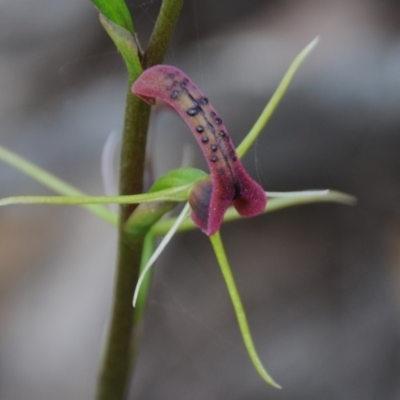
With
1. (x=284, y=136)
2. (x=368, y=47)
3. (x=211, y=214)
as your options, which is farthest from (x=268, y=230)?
(x=211, y=214)

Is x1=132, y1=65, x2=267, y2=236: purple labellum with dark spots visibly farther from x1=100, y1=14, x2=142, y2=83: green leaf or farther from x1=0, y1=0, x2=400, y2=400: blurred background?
x1=0, y1=0, x2=400, y2=400: blurred background

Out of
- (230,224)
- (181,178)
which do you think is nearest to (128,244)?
(181,178)

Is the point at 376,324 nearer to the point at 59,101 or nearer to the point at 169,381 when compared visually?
the point at 169,381

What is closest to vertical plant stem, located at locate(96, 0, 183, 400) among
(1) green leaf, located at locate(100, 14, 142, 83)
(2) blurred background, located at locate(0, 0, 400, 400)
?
(1) green leaf, located at locate(100, 14, 142, 83)

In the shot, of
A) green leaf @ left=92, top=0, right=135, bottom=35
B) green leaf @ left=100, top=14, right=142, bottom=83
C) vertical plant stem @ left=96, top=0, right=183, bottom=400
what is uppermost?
green leaf @ left=92, top=0, right=135, bottom=35

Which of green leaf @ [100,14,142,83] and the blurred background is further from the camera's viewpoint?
the blurred background

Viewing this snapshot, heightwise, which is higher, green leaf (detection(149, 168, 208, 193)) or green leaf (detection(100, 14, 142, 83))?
green leaf (detection(100, 14, 142, 83))

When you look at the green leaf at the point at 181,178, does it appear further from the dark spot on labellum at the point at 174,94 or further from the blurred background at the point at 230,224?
the blurred background at the point at 230,224
